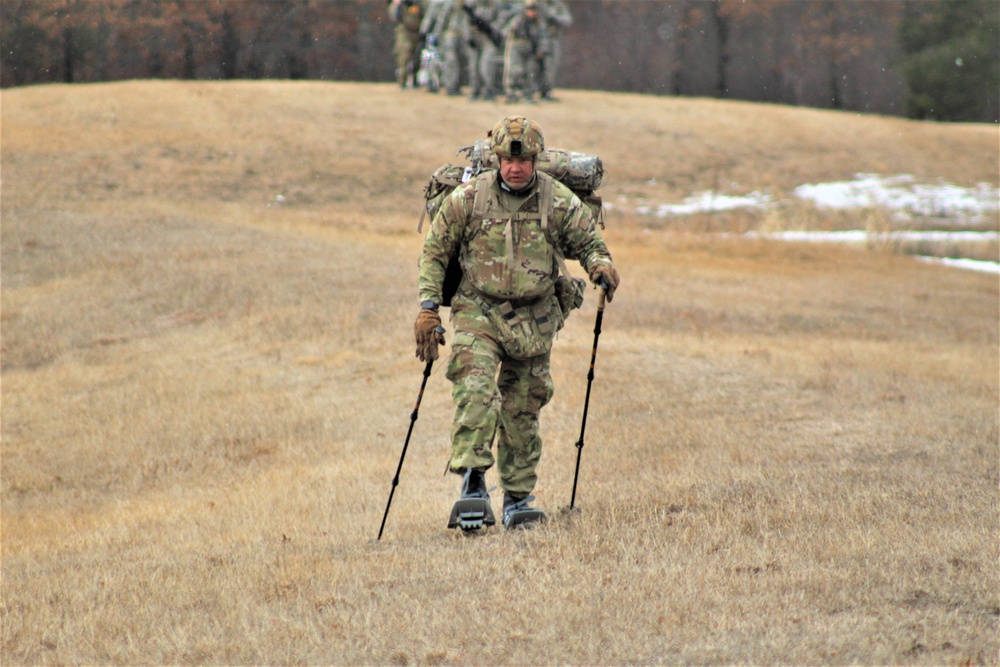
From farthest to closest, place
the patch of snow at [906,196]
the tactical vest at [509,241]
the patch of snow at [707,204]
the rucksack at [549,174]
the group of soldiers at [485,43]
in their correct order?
1. the group of soldiers at [485,43]
2. the patch of snow at [906,196]
3. the patch of snow at [707,204]
4. the rucksack at [549,174]
5. the tactical vest at [509,241]

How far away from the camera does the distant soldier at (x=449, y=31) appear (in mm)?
32188

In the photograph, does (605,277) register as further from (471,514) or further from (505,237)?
(471,514)

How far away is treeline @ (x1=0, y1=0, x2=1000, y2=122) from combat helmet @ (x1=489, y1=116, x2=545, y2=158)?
37.8 metres

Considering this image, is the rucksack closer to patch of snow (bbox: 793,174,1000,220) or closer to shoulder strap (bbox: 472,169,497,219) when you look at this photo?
shoulder strap (bbox: 472,169,497,219)

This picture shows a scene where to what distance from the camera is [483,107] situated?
34.1m

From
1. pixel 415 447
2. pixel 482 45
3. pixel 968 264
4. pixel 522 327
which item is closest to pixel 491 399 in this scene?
pixel 522 327

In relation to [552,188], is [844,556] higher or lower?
lower

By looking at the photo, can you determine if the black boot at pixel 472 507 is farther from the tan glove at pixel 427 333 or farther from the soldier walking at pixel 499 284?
the tan glove at pixel 427 333

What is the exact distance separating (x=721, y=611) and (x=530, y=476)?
191 centimetres

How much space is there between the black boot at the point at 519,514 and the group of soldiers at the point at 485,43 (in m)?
26.1

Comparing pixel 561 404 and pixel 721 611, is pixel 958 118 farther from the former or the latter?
pixel 721 611

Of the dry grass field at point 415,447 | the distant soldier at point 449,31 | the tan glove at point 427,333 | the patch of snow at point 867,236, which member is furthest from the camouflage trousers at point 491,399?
the distant soldier at point 449,31

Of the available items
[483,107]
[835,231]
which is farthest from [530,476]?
[483,107]

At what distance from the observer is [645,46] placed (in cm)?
5825
